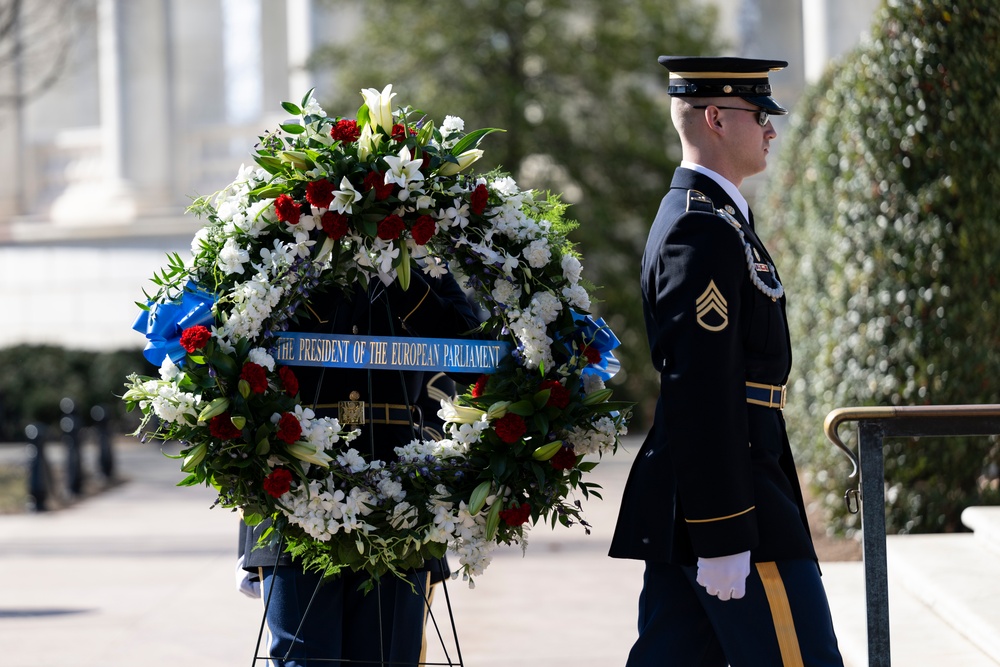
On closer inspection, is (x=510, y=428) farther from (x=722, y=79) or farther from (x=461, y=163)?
(x=722, y=79)

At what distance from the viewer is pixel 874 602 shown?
360 cm

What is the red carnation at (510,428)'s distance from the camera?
3250mm

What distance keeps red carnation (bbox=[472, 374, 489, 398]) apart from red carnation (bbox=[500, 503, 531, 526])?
0.32 m

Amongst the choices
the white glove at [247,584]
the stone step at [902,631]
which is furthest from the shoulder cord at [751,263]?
the stone step at [902,631]

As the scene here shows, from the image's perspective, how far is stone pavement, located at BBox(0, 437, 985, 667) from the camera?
5.69 m

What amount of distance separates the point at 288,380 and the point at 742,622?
128cm

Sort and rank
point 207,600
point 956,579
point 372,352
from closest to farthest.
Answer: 1. point 372,352
2. point 956,579
3. point 207,600

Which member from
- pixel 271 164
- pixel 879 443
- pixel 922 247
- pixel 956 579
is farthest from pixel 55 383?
pixel 879 443

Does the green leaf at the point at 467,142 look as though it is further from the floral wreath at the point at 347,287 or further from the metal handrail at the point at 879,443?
the metal handrail at the point at 879,443

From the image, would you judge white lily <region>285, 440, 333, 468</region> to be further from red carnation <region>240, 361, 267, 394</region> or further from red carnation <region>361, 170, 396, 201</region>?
red carnation <region>361, 170, 396, 201</region>

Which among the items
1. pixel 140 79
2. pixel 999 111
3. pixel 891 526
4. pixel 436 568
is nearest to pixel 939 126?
pixel 999 111

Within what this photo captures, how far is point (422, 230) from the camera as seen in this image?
332 centimetres

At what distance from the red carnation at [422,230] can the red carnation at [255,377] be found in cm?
52

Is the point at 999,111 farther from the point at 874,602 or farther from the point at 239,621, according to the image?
the point at 239,621
